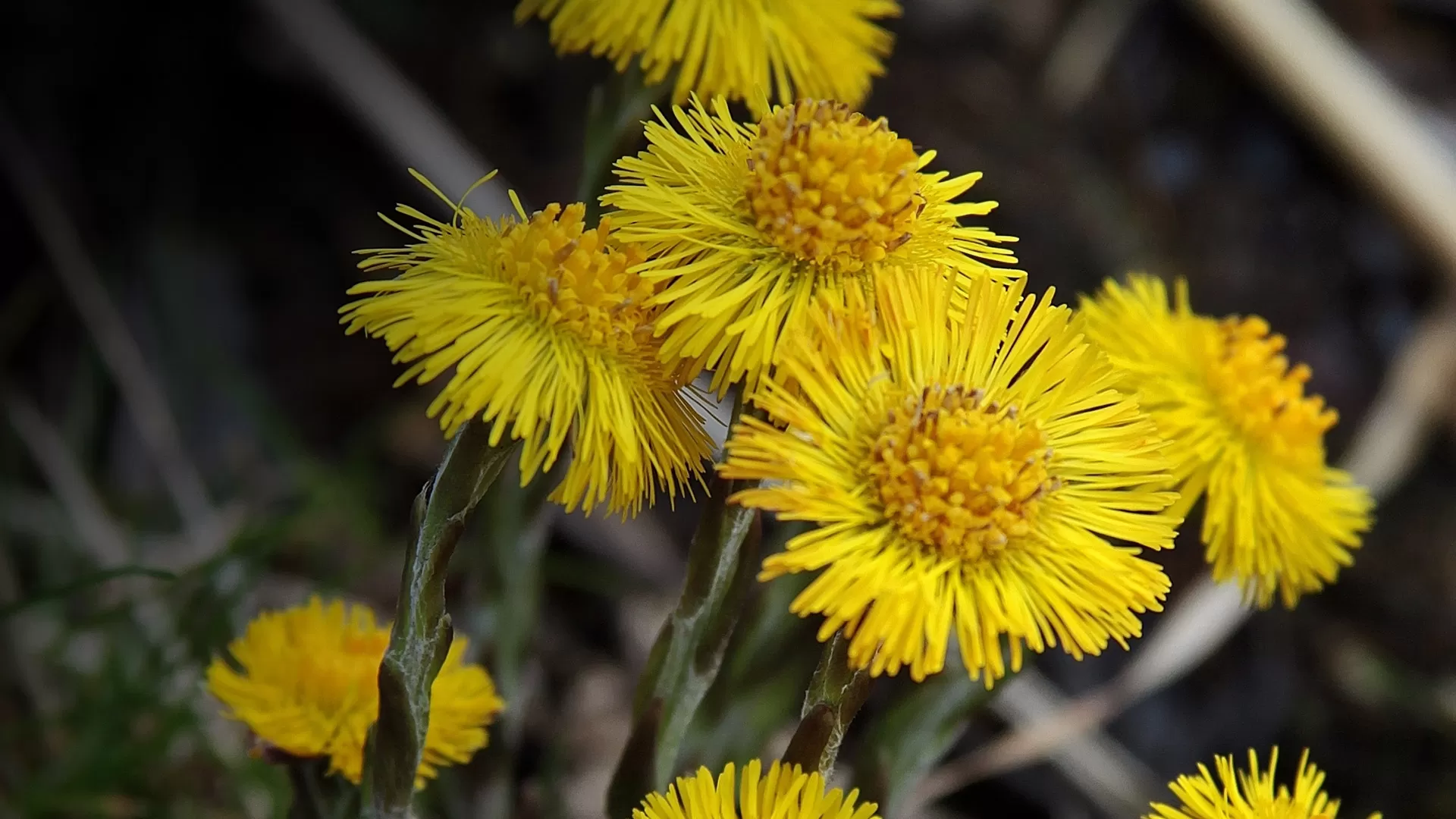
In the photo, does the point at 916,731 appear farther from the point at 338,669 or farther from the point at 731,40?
the point at 731,40

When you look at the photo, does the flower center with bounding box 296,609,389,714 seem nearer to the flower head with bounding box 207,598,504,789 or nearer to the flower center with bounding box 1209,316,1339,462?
the flower head with bounding box 207,598,504,789

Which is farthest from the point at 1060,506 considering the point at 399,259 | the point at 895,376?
the point at 399,259

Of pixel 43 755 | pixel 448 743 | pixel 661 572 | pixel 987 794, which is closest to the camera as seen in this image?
pixel 448 743

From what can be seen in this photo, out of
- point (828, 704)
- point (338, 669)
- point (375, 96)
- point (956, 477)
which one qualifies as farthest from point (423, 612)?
point (375, 96)

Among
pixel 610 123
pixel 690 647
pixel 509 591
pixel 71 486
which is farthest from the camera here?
pixel 71 486

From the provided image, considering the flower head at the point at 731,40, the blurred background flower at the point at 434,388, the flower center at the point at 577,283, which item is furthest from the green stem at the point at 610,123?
the blurred background flower at the point at 434,388

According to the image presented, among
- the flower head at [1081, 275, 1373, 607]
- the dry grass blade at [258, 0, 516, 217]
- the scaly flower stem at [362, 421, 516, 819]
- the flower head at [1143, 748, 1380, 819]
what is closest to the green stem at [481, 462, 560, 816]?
the scaly flower stem at [362, 421, 516, 819]

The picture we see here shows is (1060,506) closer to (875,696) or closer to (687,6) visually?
(687,6)
